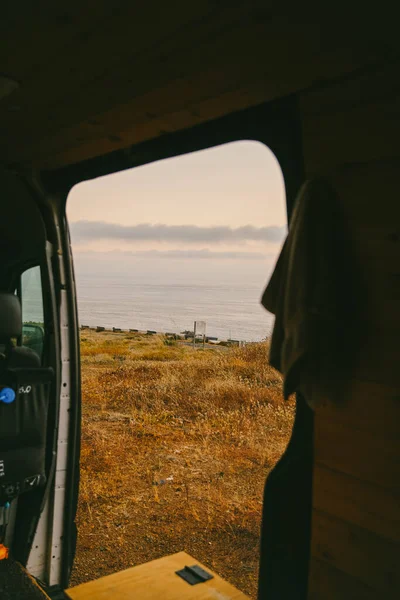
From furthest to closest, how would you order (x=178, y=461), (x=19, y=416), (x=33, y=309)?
(x=178, y=461) → (x=33, y=309) → (x=19, y=416)

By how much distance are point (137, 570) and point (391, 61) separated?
3.00 metres

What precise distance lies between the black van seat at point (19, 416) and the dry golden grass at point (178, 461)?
193 centimetres

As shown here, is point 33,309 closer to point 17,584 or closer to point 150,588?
point 17,584

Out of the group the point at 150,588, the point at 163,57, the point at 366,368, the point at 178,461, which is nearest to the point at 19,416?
the point at 150,588

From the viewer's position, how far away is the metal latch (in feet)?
10.4

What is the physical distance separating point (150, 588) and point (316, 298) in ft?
6.54

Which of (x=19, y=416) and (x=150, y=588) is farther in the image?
(x=19, y=416)

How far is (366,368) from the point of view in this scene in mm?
2268

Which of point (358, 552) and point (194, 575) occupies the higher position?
point (358, 552)

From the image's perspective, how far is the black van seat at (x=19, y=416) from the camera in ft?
11.3

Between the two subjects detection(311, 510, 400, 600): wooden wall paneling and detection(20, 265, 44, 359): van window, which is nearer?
detection(311, 510, 400, 600): wooden wall paneling

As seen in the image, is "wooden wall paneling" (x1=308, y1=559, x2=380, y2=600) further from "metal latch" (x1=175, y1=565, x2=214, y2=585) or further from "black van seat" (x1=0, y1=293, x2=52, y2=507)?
"black van seat" (x1=0, y1=293, x2=52, y2=507)

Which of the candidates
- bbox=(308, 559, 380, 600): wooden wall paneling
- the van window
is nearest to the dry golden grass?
the van window

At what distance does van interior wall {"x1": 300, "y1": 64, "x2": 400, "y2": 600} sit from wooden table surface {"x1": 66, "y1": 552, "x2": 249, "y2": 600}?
0.81 m
